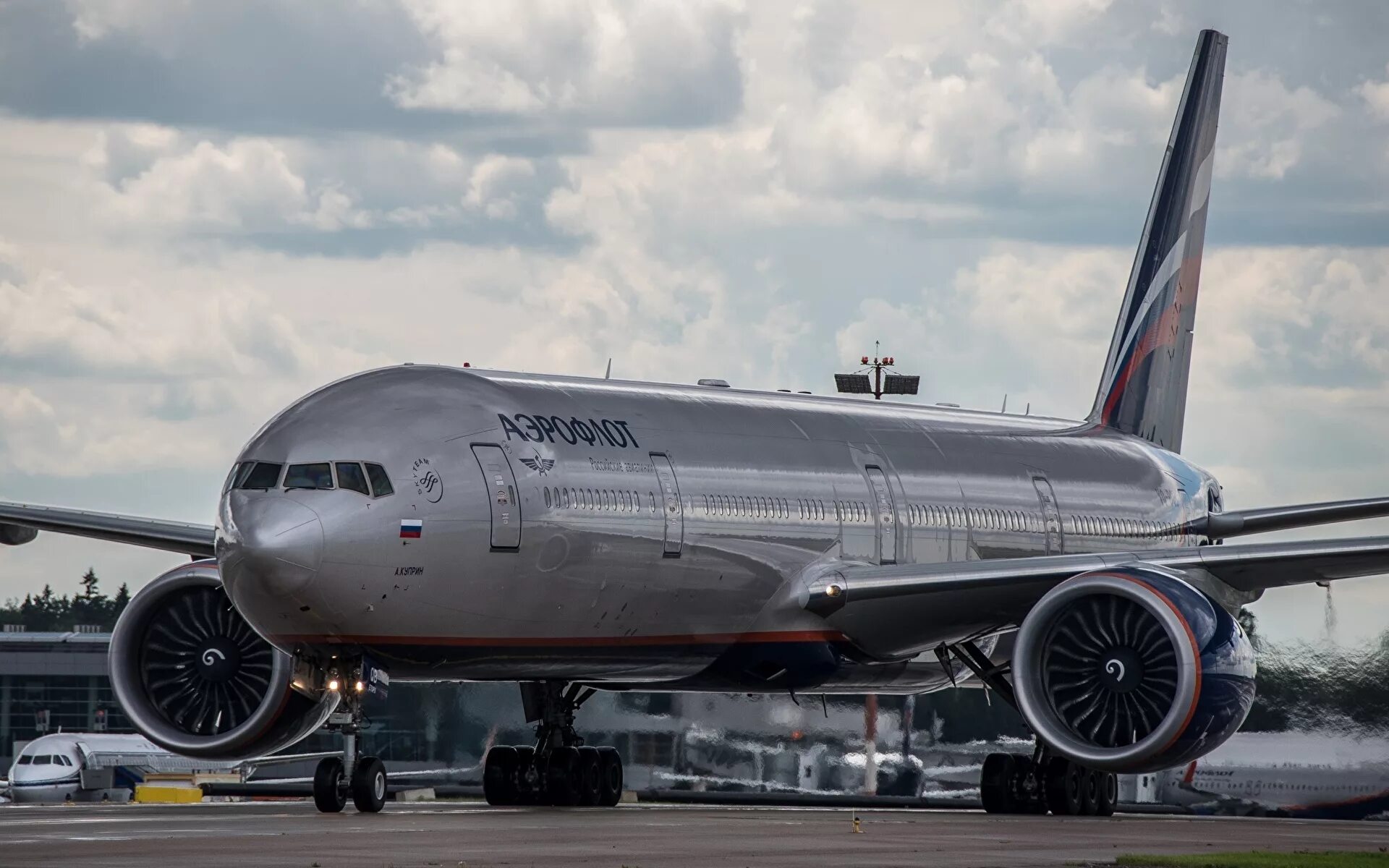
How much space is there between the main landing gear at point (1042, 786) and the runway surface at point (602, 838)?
2034mm

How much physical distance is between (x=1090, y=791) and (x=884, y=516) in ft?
12.5

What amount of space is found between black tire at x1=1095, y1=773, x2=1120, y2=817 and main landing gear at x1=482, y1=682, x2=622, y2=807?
17.4 feet

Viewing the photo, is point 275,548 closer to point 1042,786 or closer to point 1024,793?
point 1024,793

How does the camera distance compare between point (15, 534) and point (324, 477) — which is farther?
point (15, 534)

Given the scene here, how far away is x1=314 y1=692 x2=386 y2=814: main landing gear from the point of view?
65.7 feet

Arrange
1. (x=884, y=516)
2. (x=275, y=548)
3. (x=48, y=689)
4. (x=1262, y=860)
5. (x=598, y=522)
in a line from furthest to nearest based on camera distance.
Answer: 1. (x=48, y=689)
2. (x=884, y=516)
3. (x=598, y=522)
4. (x=275, y=548)
5. (x=1262, y=860)

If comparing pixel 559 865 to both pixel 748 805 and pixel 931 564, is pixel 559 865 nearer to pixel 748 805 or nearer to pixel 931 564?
pixel 931 564

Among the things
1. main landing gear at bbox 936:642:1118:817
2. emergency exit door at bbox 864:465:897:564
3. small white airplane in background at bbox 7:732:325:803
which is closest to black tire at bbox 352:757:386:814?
emergency exit door at bbox 864:465:897:564

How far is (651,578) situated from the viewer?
72.0 ft

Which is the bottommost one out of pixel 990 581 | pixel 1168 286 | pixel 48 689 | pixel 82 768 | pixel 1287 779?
pixel 82 768

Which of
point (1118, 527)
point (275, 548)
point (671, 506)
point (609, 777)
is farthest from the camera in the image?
point (1118, 527)

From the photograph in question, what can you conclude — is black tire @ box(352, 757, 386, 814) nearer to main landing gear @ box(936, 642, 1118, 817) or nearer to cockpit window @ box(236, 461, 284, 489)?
cockpit window @ box(236, 461, 284, 489)

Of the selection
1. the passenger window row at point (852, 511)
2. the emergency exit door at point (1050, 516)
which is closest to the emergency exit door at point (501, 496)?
the passenger window row at point (852, 511)

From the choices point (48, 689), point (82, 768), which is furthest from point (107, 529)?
point (48, 689)
